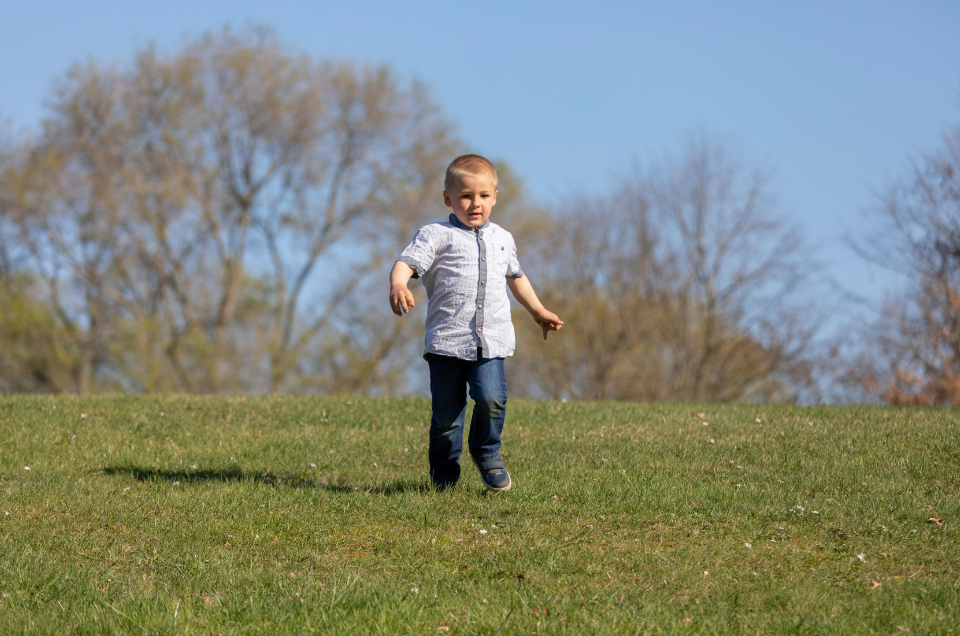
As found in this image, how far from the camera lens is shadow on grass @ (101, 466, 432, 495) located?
20.6 ft

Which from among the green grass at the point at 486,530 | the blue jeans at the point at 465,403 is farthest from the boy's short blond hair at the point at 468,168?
the green grass at the point at 486,530

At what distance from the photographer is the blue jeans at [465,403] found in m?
5.77

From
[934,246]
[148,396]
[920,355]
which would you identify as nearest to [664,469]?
[148,396]

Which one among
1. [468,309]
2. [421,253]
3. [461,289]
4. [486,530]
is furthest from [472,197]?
[486,530]

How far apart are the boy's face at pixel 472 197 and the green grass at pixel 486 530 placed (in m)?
1.75

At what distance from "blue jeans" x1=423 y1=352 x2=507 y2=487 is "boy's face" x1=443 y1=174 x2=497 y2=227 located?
88cm

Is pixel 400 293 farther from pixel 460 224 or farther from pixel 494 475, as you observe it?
pixel 494 475

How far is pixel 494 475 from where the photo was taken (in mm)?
5871

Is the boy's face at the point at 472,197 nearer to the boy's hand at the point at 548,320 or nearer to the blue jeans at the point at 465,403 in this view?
the boy's hand at the point at 548,320

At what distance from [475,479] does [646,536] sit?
1706mm

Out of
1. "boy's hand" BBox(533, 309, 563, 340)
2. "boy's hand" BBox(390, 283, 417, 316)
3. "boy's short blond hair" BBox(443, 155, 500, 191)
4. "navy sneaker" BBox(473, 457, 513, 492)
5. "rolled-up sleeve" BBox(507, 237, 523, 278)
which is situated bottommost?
"navy sneaker" BBox(473, 457, 513, 492)

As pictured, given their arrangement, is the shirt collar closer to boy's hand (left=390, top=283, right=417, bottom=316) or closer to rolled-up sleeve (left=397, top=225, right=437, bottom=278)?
rolled-up sleeve (left=397, top=225, right=437, bottom=278)

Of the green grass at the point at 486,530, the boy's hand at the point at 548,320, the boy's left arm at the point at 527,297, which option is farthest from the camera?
the boy's left arm at the point at 527,297

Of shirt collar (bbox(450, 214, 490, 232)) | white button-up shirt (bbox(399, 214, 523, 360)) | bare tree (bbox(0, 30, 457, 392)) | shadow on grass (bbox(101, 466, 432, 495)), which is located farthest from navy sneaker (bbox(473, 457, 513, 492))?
bare tree (bbox(0, 30, 457, 392))
